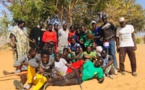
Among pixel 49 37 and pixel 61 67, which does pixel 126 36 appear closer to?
pixel 61 67

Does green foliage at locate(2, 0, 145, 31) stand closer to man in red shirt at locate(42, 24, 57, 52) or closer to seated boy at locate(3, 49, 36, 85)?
man in red shirt at locate(42, 24, 57, 52)

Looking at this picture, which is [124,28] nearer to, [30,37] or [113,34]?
[113,34]

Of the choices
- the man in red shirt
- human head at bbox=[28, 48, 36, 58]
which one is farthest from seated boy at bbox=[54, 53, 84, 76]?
the man in red shirt

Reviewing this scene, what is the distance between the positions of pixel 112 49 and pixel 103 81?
117cm

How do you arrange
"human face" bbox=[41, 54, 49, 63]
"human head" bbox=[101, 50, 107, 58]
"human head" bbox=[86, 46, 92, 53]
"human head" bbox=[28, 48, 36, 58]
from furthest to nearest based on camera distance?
"human head" bbox=[86, 46, 92, 53] < "human head" bbox=[101, 50, 107, 58] < "human head" bbox=[28, 48, 36, 58] < "human face" bbox=[41, 54, 49, 63]

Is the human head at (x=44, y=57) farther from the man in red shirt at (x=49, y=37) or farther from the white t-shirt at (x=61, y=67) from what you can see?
the man in red shirt at (x=49, y=37)

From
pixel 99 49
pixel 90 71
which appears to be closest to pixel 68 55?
pixel 99 49

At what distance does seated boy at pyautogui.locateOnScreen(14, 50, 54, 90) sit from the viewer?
7230 mm

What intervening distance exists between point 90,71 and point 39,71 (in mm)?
1601

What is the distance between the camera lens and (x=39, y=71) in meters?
7.34

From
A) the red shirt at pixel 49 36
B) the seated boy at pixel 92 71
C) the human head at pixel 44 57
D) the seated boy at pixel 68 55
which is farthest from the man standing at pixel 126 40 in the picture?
the human head at pixel 44 57

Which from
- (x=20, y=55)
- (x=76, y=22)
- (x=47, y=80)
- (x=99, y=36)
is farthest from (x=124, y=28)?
(x=76, y=22)

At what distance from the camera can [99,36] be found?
900cm

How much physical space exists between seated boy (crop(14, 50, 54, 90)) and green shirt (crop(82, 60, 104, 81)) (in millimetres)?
1089
